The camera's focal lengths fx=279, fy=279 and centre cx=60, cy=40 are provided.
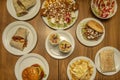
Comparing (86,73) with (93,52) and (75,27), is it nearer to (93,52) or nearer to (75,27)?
(93,52)

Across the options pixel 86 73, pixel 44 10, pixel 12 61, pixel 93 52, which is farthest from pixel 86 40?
pixel 12 61

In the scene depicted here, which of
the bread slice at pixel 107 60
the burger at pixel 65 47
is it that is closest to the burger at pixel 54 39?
the burger at pixel 65 47

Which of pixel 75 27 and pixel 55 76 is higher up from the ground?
pixel 75 27

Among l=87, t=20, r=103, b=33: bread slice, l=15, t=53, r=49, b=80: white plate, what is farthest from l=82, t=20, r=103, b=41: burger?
l=15, t=53, r=49, b=80: white plate

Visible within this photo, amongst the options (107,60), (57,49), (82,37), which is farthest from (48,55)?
(107,60)

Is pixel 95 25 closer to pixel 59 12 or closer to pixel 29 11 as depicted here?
pixel 59 12

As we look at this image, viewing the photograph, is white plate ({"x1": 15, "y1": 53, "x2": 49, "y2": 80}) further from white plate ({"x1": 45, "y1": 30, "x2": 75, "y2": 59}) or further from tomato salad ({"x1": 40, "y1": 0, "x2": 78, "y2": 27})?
tomato salad ({"x1": 40, "y1": 0, "x2": 78, "y2": 27})
